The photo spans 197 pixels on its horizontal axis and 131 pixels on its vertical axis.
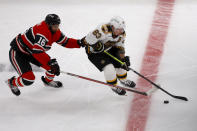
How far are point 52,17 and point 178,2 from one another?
2.49 metres

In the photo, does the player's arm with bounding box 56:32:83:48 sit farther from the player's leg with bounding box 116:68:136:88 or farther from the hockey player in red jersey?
the player's leg with bounding box 116:68:136:88

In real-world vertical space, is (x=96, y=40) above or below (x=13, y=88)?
above

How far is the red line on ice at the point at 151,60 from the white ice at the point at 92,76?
0.20ft

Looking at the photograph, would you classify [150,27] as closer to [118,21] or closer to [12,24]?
[118,21]

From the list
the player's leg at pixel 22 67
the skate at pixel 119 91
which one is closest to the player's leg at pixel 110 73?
the skate at pixel 119 91

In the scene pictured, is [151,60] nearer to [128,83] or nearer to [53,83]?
[128,83]

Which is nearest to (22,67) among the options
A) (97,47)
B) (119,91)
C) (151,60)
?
(97,47)

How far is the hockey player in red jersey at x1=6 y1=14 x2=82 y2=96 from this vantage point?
234 cm

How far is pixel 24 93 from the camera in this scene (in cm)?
279

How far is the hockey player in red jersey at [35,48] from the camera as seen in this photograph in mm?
2338

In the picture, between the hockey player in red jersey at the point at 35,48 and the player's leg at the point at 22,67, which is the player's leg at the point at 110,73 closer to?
the hockey player in red jersey at the point at 35,48

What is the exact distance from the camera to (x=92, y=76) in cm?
301

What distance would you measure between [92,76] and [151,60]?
2.39 ft

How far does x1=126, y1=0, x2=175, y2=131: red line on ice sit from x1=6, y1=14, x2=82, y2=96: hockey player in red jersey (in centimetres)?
81
